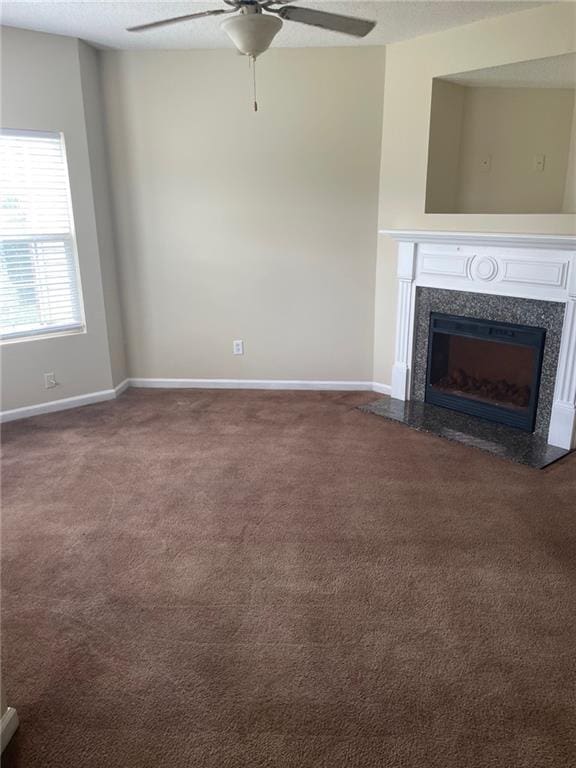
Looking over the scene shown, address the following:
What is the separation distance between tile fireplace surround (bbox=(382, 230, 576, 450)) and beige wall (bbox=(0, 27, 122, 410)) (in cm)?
228

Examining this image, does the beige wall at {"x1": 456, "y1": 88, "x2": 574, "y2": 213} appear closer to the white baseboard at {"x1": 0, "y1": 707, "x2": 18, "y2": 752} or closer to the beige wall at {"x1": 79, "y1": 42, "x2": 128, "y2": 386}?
the beige wall at {"x1": 79, "y1": 42, "x2": 128, "y2": 386}

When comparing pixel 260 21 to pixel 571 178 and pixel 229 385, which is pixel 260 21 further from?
pixel 229 385

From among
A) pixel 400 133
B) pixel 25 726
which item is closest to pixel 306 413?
pixel 400 133

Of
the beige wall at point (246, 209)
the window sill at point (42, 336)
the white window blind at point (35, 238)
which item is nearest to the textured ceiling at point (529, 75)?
the beige wall at point (246, 209)

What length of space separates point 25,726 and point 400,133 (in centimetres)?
405

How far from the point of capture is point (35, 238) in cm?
395

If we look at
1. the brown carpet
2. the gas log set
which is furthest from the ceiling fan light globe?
the gas log set

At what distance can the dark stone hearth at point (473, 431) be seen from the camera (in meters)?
3.38

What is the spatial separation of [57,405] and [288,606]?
2.87 metres

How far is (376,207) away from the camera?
431 cm

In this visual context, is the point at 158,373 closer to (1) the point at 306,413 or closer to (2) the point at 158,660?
(1) the point at 306,413

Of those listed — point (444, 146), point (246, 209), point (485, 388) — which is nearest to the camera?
point (444, 146)

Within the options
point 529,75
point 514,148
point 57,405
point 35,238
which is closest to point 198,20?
point 35,238

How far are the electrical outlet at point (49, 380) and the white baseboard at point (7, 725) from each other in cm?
291
